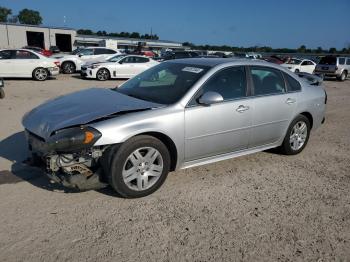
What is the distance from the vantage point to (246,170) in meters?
5.08

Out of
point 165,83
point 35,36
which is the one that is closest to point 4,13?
point 35,36

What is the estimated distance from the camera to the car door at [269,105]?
16.3ft

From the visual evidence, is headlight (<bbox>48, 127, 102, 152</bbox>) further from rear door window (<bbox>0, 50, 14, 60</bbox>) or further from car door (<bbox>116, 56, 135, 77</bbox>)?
car door (<bbox>116, 56, 135, 77</bbox>)

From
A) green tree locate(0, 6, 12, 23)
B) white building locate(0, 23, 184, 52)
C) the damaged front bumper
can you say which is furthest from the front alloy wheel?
green tree locate(0, 6, 12, 23)

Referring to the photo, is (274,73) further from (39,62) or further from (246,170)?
(39,62)

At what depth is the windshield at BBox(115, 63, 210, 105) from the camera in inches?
175

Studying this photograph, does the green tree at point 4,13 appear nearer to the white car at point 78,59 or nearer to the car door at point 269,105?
the white car at point 78,59

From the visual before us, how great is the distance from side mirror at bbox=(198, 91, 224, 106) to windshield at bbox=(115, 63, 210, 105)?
25 centimetres

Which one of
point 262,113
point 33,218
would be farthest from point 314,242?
point 33,218

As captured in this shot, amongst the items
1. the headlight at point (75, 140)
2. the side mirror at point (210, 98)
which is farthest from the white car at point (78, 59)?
the headlight at point (75, 140)

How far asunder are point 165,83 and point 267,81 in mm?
1575

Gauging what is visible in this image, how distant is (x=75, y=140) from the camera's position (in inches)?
140

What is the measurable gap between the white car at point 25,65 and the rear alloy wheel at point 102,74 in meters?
2.13

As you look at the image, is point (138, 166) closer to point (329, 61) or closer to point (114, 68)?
point (114, 68)
